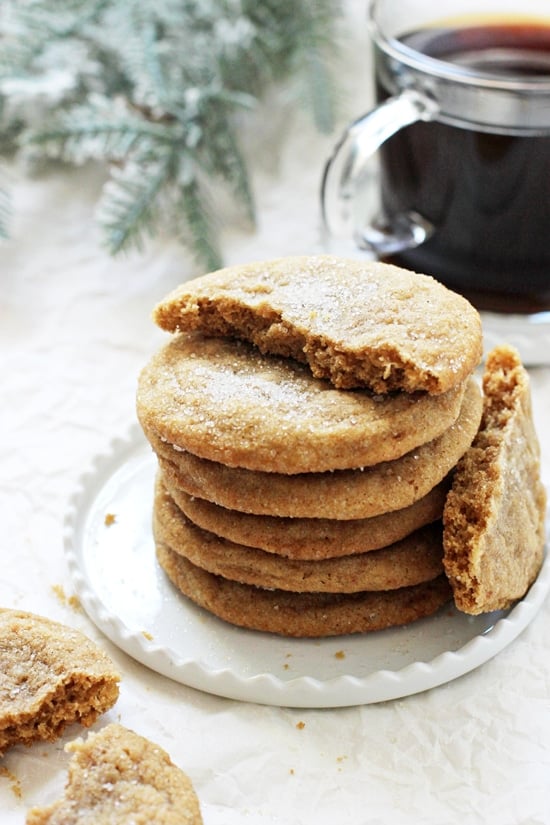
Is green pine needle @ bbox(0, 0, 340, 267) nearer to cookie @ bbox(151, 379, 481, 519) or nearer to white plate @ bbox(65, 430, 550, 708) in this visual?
white plate @ bbox(65, 430, 550, 708)

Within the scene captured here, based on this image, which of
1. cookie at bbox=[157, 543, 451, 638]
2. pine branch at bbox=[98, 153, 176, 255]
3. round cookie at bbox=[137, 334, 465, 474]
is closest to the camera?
round cookie at bbox=[137, 334, 465, 474]

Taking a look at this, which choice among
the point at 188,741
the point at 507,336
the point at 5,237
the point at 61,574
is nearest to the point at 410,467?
the point at 188,741

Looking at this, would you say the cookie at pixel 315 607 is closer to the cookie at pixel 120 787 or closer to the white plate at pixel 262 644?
the white plate at pixel 262 644

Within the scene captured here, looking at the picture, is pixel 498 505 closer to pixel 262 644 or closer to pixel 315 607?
pixel 315 607

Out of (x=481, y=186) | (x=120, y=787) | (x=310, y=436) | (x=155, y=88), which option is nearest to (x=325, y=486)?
(x=310, y=436)

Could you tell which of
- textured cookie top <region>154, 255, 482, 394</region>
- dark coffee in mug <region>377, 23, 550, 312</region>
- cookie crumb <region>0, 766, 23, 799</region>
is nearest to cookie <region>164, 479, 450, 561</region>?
textured cookie top <region>154, 255, 482, 394</region>
